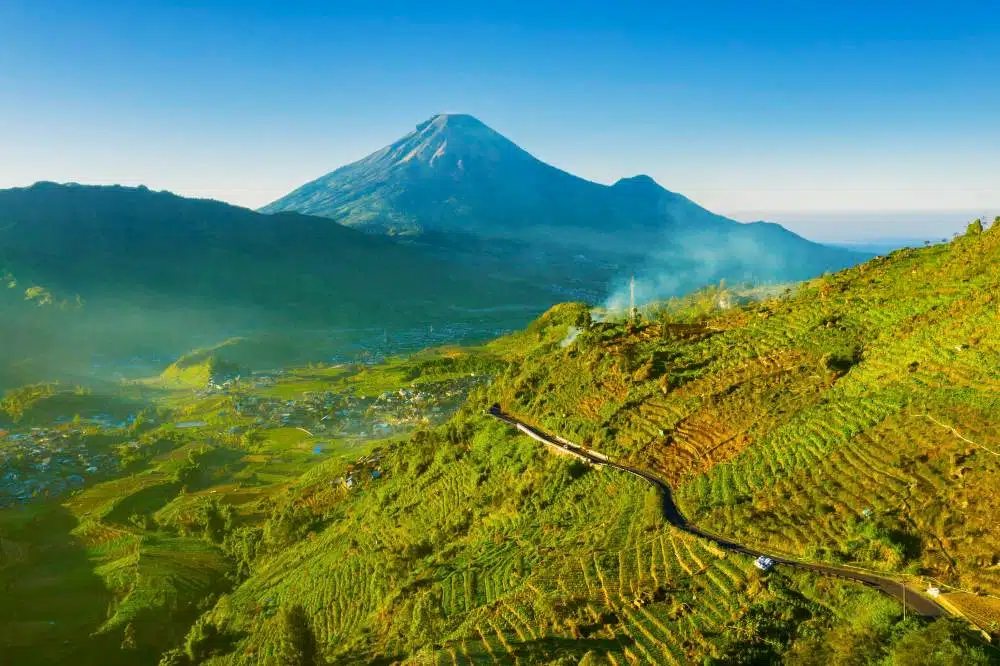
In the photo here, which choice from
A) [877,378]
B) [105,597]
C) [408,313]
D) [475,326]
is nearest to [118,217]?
[408,313]

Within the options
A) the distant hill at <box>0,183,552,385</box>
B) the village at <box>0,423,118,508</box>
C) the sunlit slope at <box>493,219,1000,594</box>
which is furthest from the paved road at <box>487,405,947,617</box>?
the distant hill at <box>0,183,552,385</box>

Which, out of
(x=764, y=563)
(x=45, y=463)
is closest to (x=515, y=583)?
(x=764, y=563)

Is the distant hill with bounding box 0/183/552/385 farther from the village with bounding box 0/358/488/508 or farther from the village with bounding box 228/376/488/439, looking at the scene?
the village with bounding box 0/358/488/508

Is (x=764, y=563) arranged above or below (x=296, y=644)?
above

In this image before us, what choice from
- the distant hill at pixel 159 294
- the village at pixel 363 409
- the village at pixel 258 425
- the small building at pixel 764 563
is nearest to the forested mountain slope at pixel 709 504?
the small building at pixel 764 563

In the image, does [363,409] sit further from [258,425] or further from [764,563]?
[764,563]

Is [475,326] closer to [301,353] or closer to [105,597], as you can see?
[301,353]
